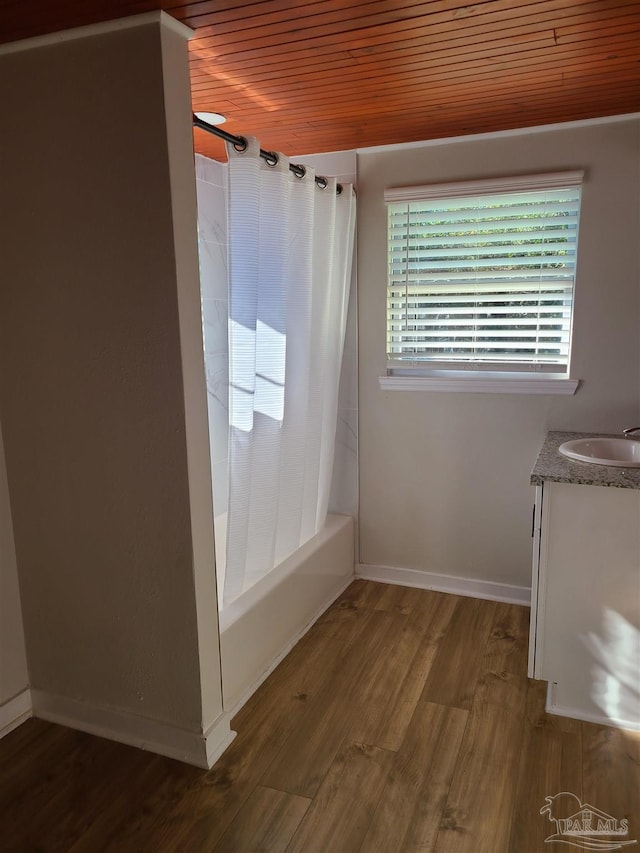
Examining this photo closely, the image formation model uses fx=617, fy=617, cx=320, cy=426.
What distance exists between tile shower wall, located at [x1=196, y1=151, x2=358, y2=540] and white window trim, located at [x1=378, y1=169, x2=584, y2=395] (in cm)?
23

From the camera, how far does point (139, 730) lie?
201cm

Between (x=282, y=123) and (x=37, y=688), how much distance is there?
2336mm

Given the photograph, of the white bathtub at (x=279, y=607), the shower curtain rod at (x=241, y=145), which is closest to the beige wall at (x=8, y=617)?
the white bathtub at (x=279, y=607)

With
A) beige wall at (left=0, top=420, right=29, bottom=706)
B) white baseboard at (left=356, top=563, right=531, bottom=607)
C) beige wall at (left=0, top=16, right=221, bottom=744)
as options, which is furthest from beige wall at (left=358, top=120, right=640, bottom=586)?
beige wall at (left=0, top=420, right=29, bottom=706)

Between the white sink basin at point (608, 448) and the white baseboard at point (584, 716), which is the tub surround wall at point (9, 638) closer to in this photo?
the white baseboard at point (584, 716)

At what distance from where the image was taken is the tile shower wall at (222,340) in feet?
9.27

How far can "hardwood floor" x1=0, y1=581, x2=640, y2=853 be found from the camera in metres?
1.67

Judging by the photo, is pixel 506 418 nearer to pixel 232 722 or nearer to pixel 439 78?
pixel 439 78

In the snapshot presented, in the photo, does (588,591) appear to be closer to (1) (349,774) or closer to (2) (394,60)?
(1) (349,774)

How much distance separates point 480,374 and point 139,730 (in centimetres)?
203

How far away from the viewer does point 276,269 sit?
90.7 inches

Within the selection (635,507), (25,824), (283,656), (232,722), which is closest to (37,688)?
(25,824)

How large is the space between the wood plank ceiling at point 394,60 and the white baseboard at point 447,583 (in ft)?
6.83

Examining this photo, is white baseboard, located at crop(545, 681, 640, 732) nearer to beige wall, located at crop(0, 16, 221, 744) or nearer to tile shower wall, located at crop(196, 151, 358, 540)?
beige wall, located at crop(0, 16, 221, 744)
